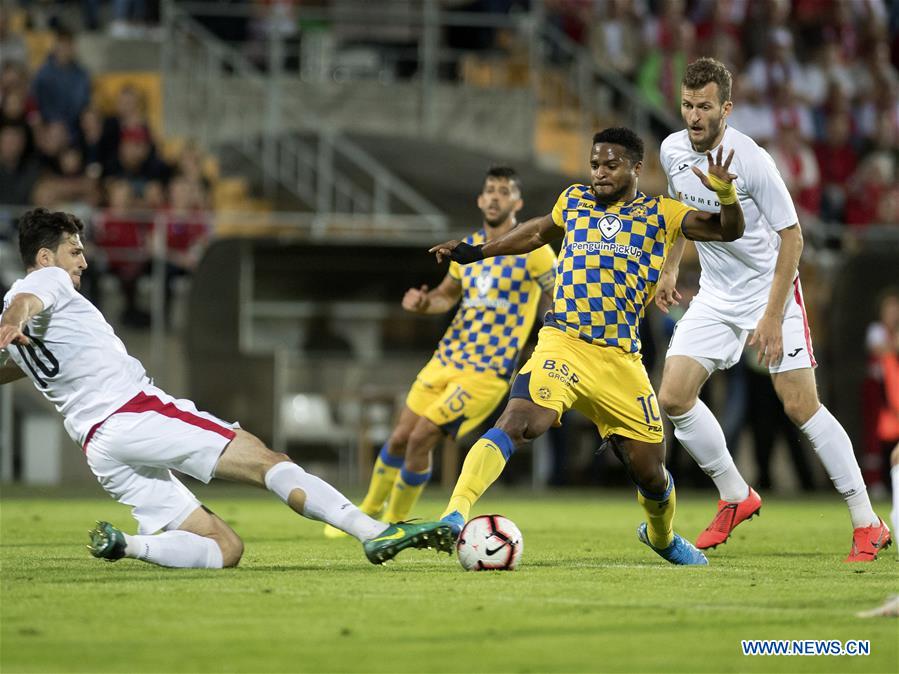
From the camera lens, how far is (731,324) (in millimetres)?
9102

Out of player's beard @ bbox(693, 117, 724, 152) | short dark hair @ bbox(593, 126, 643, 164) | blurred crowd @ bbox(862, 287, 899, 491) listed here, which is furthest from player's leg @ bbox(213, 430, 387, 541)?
blurred crowd @ bbox(862, 287, 899, 491)

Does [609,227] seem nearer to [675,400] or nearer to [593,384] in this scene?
[593,384]

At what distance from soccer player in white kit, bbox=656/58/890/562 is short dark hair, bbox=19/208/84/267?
317 centimetres

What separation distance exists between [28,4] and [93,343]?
556 inches

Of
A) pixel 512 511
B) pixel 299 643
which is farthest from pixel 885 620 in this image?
pixel 512 511

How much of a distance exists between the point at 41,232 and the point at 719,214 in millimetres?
3168

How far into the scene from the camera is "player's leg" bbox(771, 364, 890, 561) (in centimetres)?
890

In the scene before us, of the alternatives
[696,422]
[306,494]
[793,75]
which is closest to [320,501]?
[306,494]

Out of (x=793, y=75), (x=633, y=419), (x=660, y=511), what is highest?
(x=793, y=75)

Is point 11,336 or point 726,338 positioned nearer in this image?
point 11,336

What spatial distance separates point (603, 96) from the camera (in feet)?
72.2

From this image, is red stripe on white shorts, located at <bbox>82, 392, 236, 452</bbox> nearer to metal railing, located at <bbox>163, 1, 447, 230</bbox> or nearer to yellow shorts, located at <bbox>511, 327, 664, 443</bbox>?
yellow shorts, located at <bbox>511, 327, 664, 443</bbox>

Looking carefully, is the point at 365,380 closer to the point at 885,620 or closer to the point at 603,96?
the point at 603,96

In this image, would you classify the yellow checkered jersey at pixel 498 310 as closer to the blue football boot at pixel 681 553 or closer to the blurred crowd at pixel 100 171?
the blue football boot at pixel 681 553
